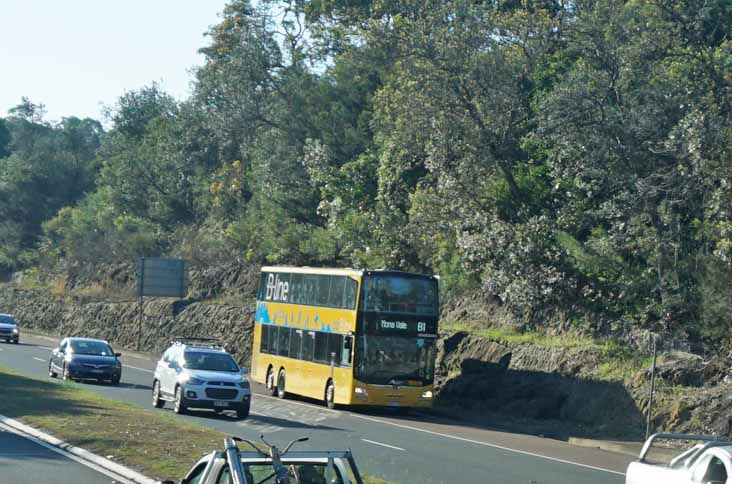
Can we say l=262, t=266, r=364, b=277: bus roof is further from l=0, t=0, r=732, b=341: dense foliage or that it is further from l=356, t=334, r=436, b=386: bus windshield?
l=0, t=0, r=732, b=341: dense foliage

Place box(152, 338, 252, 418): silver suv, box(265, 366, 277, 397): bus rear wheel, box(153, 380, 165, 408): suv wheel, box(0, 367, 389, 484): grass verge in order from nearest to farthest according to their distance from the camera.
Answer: box(0, 367, 389, 484): grass verge < box(152, 338, 252, 418): silver suv < box(153, 380, 165, 408): suv wheel < box(265, 366, 277, 397): bus rear wheel

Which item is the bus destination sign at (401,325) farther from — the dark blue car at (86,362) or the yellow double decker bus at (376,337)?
the dark blue car at (86,362)

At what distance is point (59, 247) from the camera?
8462 cm

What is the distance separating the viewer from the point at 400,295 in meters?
31.5

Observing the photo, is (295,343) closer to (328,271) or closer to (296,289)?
(296,289)

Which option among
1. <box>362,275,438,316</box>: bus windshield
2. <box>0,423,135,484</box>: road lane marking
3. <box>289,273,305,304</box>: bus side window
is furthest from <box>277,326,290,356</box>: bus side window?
<box>0,423,135,484</box>: road lane marking

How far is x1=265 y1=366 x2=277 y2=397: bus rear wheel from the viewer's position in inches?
1469

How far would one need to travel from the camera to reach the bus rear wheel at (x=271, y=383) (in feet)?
122

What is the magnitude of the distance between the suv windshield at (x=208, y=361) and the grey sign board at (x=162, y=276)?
31464 millimetres

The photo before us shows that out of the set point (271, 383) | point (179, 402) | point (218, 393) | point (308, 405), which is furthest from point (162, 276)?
point (218, 393)

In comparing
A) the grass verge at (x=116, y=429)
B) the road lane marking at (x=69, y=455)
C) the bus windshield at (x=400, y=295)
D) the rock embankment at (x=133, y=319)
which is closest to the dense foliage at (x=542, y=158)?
the bus windshield at (x=400, y=295)

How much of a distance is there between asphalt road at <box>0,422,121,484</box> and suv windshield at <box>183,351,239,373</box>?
860cm

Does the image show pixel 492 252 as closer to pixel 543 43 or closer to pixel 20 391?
pixel 543 43

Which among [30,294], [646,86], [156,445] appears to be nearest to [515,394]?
[646,86]
